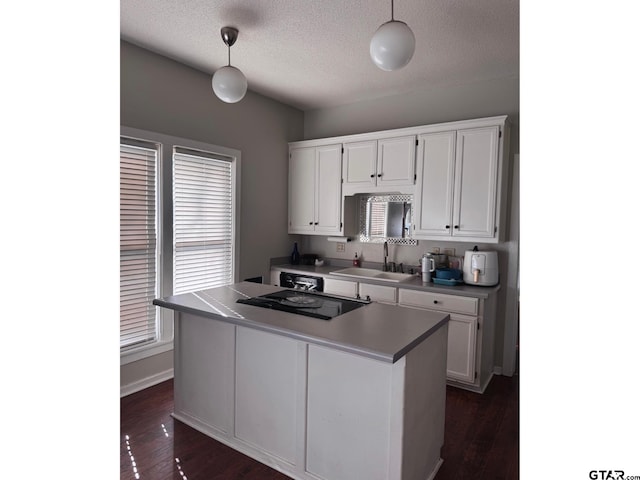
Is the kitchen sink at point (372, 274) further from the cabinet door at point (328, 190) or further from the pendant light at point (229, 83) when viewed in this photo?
the pendant light at point (229, 83)

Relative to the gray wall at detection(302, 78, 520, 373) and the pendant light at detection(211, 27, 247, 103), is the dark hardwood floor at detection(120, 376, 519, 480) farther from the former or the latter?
the pendant light at detection(211, 27, 247, 103)

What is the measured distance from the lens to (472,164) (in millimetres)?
3031

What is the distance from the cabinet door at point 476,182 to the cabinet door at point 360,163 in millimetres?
770

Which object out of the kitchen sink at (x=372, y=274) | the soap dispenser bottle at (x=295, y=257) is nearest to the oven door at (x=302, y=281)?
the kitchen sink at (x=372, y=274)

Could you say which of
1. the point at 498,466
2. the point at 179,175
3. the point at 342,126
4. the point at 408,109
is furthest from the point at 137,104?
the point at 498,466

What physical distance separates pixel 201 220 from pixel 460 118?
2440mm

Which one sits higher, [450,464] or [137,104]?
[137,104]

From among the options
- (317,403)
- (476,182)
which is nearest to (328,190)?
(476,182)

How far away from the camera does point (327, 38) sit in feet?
8.39

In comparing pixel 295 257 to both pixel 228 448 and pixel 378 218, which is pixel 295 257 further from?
pixel 228 448
